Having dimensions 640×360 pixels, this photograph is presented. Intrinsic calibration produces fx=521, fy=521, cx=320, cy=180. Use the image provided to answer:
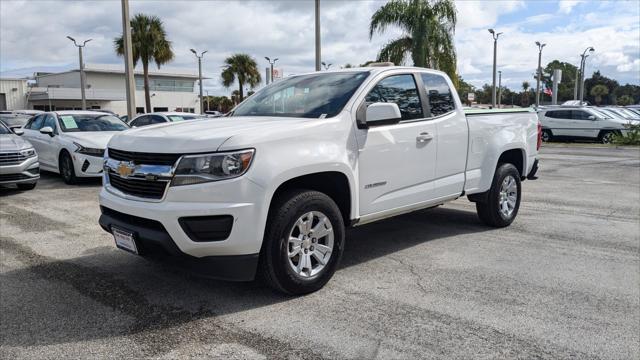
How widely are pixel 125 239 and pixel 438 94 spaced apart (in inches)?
138

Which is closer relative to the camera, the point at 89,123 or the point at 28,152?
the point at 28,152

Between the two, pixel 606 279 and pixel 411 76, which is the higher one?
pixel 411 76

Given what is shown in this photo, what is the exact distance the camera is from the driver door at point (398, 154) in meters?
4.61

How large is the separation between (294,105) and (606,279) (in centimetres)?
324

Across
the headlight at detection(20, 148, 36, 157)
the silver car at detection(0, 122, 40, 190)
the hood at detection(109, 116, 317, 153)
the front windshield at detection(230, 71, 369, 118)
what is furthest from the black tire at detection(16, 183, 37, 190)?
the hood at detection(109, 116, 317, 153)

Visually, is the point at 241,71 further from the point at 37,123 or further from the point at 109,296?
the point at 109,296

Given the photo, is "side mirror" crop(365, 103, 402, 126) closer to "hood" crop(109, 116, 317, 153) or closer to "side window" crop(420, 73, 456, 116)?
"hood" crop(109, 116, 317, 153)

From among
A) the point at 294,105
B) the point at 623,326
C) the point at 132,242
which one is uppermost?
the point at 294,105

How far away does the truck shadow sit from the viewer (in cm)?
354

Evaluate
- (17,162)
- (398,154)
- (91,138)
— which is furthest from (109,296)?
(91,138)

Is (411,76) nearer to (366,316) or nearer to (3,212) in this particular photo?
(366,316)

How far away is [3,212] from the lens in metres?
7.63

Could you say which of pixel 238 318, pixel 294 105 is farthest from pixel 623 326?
pixel 294 105

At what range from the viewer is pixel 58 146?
35.7 feet
